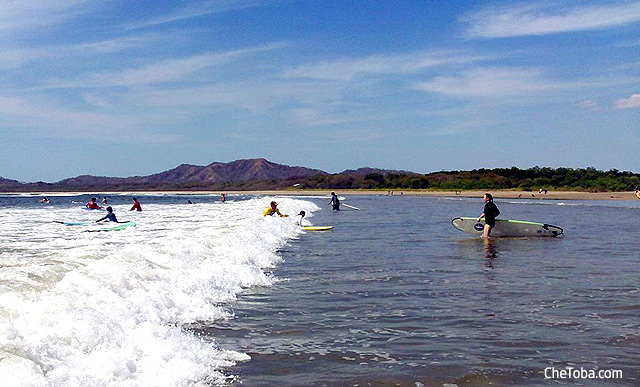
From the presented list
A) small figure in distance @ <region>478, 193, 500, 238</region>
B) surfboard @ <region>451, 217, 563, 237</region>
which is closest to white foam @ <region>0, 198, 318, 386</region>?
small figure in distance @ <region>478, 193, 500, 238</region>

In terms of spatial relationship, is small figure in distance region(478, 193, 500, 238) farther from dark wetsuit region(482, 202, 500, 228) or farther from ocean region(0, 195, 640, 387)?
ocean region(0, 195, 640, 387)

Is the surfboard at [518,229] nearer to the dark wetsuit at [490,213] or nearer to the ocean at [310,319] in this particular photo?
the dark wetsuit at [490,213]

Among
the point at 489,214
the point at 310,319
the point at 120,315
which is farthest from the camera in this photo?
the point at 489,214

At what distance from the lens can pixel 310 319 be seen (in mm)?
9250

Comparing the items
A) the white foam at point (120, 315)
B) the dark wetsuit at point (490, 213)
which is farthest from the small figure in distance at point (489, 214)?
the white foam at point (120, 315)

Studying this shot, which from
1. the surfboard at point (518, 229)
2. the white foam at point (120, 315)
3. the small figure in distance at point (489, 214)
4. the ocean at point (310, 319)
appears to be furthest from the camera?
the surfboard at point (518, 229)

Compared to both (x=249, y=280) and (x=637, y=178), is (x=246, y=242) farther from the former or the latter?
(x=637, y=178)

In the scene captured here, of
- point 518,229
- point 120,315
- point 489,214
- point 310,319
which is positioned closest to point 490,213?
point 489,214

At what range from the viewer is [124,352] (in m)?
6.58

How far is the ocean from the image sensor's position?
20.8 ft

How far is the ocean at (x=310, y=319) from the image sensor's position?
20.8 ft

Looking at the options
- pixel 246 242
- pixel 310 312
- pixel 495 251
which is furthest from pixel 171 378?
pixel 495 251

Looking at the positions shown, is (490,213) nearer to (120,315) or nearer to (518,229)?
(518,229)

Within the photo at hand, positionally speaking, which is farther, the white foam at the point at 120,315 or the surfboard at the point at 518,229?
the surfboard at the point at 518,229
